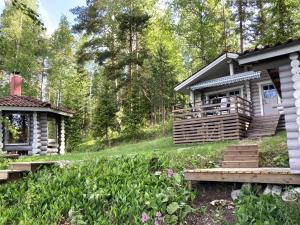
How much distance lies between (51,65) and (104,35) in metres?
7.76

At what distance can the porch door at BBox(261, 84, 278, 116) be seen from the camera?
55.0 feet

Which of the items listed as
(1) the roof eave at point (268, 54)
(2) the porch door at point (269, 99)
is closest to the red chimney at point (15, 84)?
(2) the porch door at point (269, 99)

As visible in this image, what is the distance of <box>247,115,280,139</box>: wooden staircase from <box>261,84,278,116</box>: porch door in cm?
99

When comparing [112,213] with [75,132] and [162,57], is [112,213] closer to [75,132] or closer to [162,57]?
[162,57]

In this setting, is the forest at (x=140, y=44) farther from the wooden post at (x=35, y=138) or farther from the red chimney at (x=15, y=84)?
the wooden post at (x=35, y=138)

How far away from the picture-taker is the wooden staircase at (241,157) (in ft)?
26.5

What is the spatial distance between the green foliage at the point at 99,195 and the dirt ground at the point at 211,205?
0.62ft

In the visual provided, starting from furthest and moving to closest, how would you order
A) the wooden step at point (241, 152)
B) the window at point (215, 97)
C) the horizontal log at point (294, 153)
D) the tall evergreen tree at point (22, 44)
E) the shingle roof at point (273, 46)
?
the tall evergreen tree at point (22, 44), the window at point (215, 97), the wooden step at point (241, 152), the horizontal log at point (294, 153), the shingle roof at point (273, 46)

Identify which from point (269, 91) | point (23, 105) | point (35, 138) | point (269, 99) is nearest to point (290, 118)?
point (269, 99)

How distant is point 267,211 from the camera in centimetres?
482

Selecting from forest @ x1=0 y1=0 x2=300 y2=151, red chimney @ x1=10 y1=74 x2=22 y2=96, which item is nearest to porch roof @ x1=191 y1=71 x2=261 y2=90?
forest @ x1=0 y1=0 x2=300 y2=151

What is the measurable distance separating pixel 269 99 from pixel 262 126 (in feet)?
8.18

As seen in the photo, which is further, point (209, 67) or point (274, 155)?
point (209, 67)

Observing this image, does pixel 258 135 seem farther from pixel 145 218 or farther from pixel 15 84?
pixel 15 84
